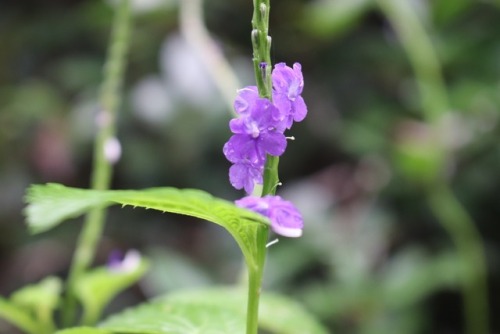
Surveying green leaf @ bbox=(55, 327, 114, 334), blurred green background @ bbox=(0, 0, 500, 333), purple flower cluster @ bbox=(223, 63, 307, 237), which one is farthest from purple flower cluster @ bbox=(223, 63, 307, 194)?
blurred green background @ bbox=(0, 0, 500, 333)

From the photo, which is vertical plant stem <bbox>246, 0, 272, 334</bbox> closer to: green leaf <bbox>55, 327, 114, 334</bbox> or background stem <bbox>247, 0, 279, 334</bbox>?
background stem <bbox>247, 0, 279, 334</bbox>

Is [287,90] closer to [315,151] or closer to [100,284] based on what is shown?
[100,284]

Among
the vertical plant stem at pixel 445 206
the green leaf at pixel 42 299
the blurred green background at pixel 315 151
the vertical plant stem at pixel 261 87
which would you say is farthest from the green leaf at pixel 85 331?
the vertical plant stem at pixel 445 206

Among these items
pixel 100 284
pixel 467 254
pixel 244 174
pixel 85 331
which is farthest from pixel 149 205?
pixel 467 254

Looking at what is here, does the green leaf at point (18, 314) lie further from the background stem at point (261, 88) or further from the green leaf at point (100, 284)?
the background stem at point (261, 88)

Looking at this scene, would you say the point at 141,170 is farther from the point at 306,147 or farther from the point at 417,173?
the point at 417,173
